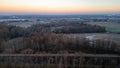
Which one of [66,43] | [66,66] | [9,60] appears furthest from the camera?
[66,43]

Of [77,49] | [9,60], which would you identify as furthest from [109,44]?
[9,60]

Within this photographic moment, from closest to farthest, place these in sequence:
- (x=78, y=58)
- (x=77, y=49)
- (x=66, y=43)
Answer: (x=78, y=58), (x=77, y=49), (x=66, y=43)

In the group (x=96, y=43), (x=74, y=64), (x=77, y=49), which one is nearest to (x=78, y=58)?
(x=74, y=64)

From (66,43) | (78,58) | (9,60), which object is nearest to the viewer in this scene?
(9,60)

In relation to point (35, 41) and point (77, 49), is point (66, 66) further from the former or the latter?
point (35, 41)

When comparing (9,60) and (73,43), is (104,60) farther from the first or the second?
(73,43)

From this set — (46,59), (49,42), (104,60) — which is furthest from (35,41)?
(104,60)

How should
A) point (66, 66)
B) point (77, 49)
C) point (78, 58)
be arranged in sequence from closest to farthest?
point (66, 66)
point (78, 58)
point (77, 49)

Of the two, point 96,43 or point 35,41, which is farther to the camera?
point 35,41

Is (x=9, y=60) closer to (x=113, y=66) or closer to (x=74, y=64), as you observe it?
(x=74, y=64)
